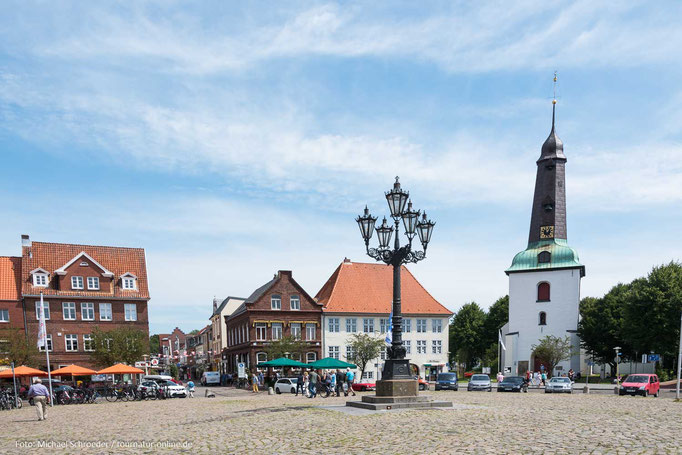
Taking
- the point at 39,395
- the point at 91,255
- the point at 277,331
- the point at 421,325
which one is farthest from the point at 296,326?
the point at 39,395

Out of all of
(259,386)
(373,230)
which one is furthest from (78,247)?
(373,230)

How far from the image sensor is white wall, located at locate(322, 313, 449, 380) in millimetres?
61781

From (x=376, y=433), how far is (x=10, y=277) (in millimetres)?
47888

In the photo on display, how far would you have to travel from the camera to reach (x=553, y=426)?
49.1 ft

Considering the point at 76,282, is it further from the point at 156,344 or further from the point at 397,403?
the point at 156,344

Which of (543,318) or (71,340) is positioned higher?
(543,318)

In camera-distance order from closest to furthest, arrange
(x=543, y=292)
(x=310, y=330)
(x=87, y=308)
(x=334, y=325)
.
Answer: (x=87, y=308), (x=310, y=330), (x=334, y=325), (x=543, y=292)

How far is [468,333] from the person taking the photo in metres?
91.1

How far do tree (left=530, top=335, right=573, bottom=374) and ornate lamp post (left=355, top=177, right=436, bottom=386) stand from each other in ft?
153

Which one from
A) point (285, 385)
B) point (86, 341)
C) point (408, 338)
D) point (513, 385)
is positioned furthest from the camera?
point (408, 338)

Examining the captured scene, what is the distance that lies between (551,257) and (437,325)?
14.4 metres

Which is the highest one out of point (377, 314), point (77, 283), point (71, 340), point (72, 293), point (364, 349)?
point (77, 283)

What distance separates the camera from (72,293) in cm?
5234

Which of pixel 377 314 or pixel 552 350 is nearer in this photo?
pixel 552 350
